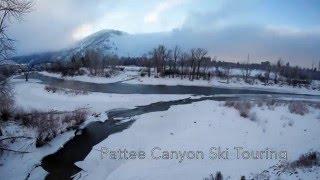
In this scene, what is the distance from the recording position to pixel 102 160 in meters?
16.2

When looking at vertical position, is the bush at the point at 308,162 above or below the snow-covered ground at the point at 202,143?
above

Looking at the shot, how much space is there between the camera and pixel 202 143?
59.6 ft

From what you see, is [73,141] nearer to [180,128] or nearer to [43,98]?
[180,128]

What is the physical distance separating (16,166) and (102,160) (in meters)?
4.24

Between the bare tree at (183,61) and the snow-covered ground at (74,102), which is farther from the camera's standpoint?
the bare tree at (183,61)

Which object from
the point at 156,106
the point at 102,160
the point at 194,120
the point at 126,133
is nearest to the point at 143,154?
the point at 102,160

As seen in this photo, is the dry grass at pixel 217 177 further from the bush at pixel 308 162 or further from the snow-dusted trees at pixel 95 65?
the snow-dusted trees at pixel 95 65

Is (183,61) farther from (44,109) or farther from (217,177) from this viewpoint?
(217,177)

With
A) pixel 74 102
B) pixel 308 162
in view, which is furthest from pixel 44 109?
pixel 308 162

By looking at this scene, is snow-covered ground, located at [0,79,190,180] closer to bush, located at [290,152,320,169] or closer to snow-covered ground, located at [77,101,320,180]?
snow-covered ground, located at [77,101,320,180]

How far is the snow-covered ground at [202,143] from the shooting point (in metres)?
14.2

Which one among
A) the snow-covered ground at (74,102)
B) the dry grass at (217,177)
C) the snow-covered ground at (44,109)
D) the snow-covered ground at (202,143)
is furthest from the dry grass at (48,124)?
the dry grass at (217,177)

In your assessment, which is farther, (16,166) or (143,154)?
(143,154)

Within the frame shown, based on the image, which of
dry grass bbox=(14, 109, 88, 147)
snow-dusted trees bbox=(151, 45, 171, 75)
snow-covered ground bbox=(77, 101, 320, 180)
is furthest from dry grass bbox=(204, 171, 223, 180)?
snow-dusted trees bbox=(151, 45, 171, 75)
